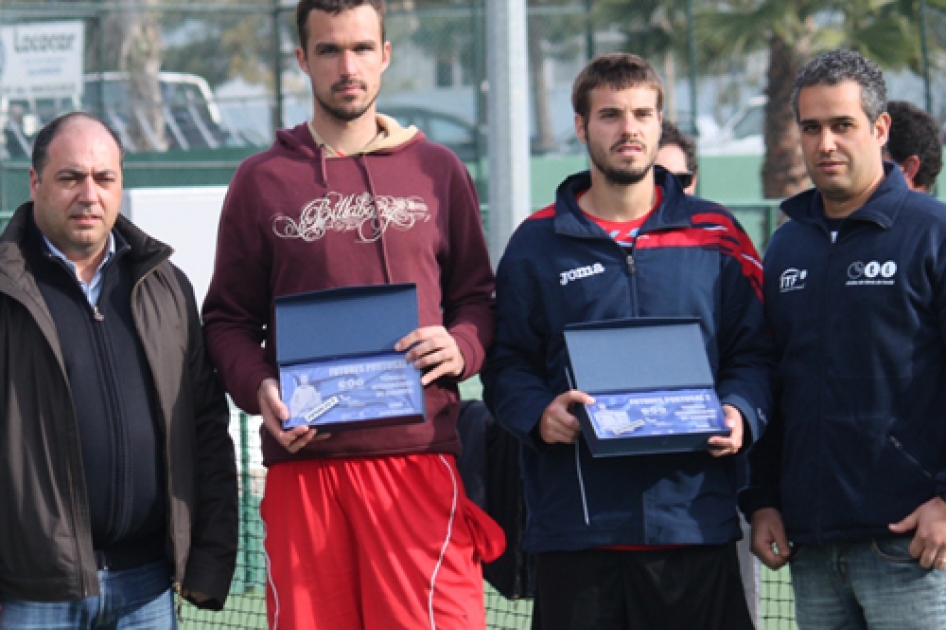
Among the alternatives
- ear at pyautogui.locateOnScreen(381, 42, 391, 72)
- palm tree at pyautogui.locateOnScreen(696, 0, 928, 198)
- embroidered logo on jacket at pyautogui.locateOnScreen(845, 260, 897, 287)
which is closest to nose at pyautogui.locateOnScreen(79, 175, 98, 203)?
ear at pyautogui.locateOnScreen(381, 42, 391, 72)

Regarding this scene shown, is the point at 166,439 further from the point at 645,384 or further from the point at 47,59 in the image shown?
the point at 47,59

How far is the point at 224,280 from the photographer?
3959 millimetres

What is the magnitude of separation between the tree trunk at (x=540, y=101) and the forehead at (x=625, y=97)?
1663 centimetres

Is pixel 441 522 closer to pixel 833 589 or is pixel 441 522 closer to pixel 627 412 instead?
pixel 627 412

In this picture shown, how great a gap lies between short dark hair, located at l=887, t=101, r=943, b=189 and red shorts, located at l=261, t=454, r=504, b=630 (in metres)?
2.14

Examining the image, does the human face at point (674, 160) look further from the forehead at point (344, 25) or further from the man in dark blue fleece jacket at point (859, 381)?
the forehead at point (344, 25)

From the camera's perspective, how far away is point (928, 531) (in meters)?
3.52

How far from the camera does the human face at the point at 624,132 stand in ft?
12.6

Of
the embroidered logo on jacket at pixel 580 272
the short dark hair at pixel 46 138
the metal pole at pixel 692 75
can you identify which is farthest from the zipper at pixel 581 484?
the metal pole at pixel 692 75

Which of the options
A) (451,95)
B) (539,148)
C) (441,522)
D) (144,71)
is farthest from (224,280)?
(539,148)

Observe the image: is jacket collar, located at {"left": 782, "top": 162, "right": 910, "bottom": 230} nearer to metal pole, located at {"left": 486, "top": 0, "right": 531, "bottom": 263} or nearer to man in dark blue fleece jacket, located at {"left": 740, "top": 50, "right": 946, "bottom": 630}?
man in dark blue fleece jacket, located at {"left": 740, "top": 50, "right": 946, "bottom": 630}

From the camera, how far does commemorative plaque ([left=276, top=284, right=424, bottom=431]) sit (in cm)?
362

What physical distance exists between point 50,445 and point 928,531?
225 centimetres

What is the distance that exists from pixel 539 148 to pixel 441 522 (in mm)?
18337
